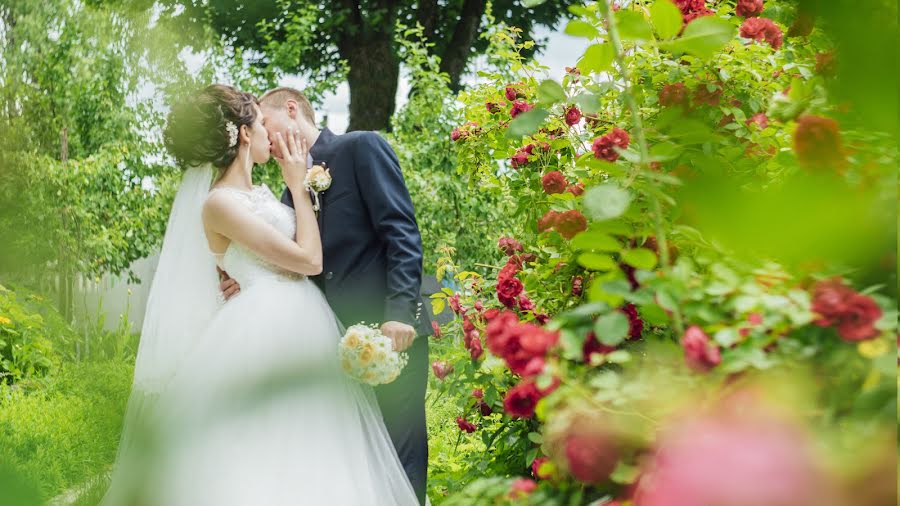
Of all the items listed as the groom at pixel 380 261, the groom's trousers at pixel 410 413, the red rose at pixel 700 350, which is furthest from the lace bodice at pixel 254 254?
the red rose at pixel 700 350

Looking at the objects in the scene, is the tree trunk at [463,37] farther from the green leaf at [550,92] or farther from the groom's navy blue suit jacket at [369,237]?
the green leaf at [550,92]

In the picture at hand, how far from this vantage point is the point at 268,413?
353 millimetres

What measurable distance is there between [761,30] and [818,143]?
55.3 inches

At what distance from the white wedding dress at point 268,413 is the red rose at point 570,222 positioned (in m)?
0.56

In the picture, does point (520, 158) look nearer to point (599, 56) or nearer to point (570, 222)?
point (570, 222)

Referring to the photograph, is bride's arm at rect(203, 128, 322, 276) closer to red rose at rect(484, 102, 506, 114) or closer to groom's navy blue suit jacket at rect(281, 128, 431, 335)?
groom's navy blue suit jacket at rect(281, 128, 431, 335)

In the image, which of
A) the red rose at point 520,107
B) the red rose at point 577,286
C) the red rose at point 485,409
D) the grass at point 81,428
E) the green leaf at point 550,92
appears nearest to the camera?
the grass at point 81,428

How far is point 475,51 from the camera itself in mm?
13938

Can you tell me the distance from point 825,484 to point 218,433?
0.31 m

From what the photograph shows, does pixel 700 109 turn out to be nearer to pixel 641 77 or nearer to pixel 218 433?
pixel 641 77

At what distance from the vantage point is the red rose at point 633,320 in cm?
173

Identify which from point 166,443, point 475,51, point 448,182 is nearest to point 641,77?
point 166,443

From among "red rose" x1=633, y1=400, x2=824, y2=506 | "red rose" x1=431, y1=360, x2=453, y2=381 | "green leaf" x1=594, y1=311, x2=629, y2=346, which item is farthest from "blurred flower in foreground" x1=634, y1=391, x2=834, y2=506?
"red rose" x1=431, y1=360, x2=453, y2=381

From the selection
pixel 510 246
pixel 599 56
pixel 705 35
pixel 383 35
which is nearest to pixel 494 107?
pixel 510 246
